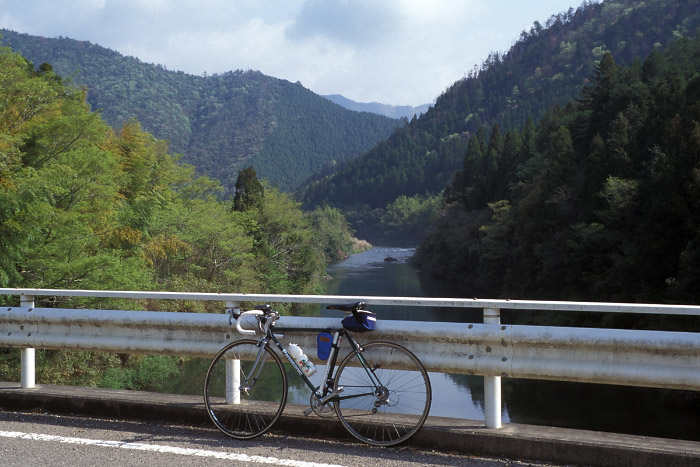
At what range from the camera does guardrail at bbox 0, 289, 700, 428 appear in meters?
4.20

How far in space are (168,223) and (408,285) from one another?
35.9 meters

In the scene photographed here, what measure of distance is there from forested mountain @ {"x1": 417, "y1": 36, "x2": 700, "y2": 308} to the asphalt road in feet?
85.2

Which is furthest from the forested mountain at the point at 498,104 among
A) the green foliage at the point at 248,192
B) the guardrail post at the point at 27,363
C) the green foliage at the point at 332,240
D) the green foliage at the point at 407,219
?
the guardrail post at the point at 27,363

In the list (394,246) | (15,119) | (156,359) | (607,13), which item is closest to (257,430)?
(156,359)

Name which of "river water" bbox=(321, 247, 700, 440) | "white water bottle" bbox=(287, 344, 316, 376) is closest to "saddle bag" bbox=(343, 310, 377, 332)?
"white water bottle" bbox=(287, 344, 316, 376)

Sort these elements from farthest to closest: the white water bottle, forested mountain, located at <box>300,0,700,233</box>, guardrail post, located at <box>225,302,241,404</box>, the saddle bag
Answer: forested mountain, located at <box>300,0,700,233</box>, guardrail post, located at <box>225,302,241,404</box>, the white water bottle, the saddle bag

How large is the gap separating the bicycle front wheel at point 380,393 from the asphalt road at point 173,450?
14cm

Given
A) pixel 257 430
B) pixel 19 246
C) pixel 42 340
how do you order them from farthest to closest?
pixel 19 246 < pixel 42 340 < pixel 257 430

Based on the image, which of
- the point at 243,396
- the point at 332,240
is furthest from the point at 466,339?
the point at 332,240

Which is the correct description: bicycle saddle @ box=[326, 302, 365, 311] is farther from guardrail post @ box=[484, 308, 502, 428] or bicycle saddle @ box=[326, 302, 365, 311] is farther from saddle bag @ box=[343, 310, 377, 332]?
guardrail post @ box=[484, 308, 502, 428]

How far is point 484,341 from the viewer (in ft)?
15.2

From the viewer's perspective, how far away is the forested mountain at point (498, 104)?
166 meters

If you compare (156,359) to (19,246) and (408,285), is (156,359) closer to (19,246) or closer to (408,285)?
(19,246)

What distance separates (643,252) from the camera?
3497cm
